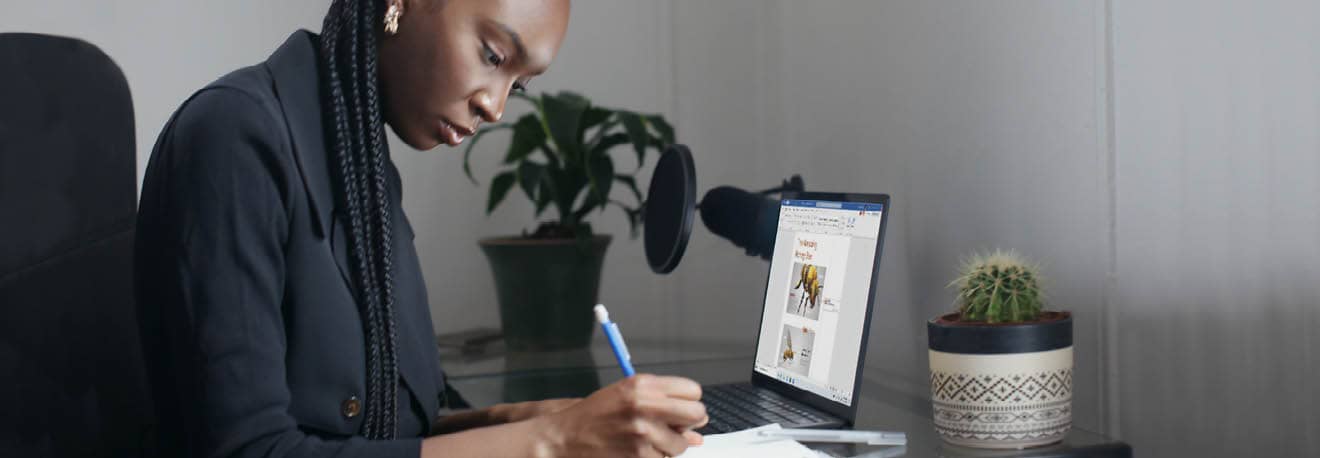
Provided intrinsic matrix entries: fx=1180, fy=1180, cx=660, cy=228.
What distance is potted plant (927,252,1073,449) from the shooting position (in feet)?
3.61

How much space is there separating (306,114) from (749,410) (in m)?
0.59

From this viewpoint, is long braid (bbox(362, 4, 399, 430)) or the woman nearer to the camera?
the woman

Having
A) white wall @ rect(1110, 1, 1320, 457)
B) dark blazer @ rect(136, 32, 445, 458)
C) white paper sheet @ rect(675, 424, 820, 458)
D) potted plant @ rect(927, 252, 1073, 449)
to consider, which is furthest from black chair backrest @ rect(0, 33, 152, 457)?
white wall @ rect(1110, 1, 1320, 457)

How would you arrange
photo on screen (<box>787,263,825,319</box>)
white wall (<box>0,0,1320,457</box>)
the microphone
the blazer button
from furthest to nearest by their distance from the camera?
the microphone
photo on screen (<box>787,263,825,319</box>)
white wall (<box>0,0,1320,457</box>)
the blazer button

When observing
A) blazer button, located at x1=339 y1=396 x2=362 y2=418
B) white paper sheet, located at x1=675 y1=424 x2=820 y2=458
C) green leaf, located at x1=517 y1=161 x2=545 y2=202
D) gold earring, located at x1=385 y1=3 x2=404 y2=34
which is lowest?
white paper sheet, located at x1=675 y1=424 x2=820 y2=458

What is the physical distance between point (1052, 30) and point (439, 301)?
1.49 metres

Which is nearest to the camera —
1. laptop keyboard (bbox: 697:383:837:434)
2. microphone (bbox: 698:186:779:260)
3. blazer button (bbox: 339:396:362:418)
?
blazer button (bbox: 339:396:362:418)

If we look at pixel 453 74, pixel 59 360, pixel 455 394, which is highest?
pixel 453 74

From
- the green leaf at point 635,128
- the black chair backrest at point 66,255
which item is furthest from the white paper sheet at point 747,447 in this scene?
the green leaf at point 635,128

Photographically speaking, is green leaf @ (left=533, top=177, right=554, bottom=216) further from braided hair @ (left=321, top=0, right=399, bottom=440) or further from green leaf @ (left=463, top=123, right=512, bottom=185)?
braided hair @ (left=321, top=0, right=399, bottom=440)

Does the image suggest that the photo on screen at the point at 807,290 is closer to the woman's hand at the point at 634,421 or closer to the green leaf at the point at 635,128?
the woman's hand at the point at 634,421

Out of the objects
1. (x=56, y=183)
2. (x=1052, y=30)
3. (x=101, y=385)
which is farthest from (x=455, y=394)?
(x=1052, y=30)

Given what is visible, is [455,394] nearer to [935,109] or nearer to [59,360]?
[59,360]

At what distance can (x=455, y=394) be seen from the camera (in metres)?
1.76
